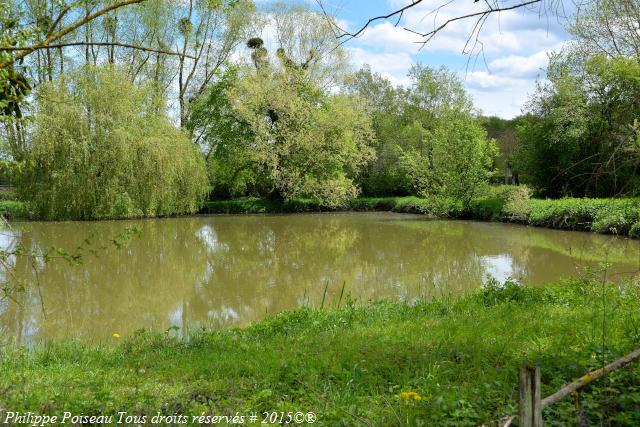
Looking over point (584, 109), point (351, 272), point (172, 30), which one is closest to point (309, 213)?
point (172, 30)

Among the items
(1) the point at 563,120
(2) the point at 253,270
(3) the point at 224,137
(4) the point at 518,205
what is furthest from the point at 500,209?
(3) the point at 224,137

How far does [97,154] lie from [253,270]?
44.2ft

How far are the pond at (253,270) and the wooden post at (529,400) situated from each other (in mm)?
3309

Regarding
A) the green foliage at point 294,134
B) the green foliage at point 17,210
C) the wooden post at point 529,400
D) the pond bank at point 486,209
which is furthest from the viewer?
→ the green foliage at point 294,134

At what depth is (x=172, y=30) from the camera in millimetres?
29141

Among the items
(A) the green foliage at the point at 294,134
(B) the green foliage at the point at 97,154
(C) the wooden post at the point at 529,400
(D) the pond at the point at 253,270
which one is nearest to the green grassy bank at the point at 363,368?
(D) the pond at the point at 253,270

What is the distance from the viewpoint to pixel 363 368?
402cm

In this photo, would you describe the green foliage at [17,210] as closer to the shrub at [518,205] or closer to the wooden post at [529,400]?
the shrub at [518,205]

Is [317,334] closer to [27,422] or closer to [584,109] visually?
[27,422]

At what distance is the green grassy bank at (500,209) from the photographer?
643 inches

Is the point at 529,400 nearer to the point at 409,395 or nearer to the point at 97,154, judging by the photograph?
the point at 409,395

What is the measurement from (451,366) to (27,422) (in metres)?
2.85

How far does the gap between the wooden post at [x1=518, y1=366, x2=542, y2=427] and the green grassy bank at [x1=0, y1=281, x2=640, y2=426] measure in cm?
111

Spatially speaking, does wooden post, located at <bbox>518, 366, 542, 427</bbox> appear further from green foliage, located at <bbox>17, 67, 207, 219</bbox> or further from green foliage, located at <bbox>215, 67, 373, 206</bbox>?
green foliage, located at <bbox>215, 67, 373, 206</bbox>
